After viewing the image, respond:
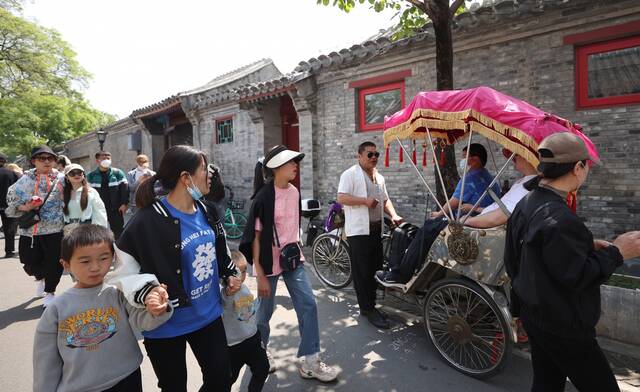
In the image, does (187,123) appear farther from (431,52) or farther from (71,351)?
(71,351)

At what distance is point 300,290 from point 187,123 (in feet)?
44.1

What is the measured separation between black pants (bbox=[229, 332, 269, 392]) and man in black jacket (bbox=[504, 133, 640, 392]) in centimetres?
154

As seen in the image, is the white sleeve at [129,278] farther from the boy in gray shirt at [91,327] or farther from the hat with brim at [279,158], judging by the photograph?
the hat with brim at [279,158]

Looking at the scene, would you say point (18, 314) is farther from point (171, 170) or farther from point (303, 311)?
point (171, 170)

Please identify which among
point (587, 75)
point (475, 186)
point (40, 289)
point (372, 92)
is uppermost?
point (372, 92)

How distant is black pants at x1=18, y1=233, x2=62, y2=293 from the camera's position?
15.8 feet

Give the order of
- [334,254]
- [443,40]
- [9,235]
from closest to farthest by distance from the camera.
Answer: [443,40] < [334,254] < [9,235]

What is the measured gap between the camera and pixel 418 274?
3.74 m

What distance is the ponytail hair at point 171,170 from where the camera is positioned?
2.08 m

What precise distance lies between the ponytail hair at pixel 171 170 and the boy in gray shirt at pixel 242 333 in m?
0.70

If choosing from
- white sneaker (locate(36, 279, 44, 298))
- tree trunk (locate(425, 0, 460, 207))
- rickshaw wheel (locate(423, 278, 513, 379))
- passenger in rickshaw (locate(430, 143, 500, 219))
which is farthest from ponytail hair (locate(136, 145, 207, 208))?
white sneaker (locate(36, 279, 44, 298))

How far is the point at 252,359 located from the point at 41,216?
12.8 feet

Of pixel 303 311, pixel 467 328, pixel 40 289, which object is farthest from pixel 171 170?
pixel 40 289

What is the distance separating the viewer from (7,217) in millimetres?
8188
